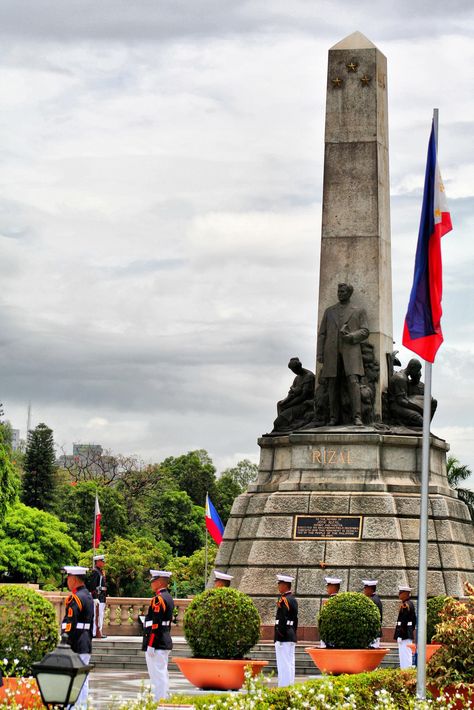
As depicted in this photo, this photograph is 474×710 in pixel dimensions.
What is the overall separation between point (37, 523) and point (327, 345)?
38.4 meters

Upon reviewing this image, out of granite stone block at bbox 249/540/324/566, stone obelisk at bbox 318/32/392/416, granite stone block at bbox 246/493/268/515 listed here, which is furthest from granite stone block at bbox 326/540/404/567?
stone obelisk at bbox 318/32/392/416

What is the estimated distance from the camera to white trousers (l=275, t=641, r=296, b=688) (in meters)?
A: 19.2

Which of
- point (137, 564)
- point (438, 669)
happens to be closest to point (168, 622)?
point (438, 669)

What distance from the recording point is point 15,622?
13.7 metres

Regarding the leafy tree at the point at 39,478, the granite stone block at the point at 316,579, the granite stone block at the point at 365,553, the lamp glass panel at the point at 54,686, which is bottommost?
the lamp glass panel at the point at 54,686

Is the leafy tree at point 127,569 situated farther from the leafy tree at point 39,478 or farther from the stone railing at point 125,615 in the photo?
the stone railing at point 125,615

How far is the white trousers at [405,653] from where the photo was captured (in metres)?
21.5

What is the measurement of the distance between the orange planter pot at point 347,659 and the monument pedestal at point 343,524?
190 inches

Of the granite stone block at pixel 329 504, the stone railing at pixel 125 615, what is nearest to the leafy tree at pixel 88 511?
the stone railing at pixel 125 615

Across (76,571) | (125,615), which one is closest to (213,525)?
(125,615)

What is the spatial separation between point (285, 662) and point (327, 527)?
5.83 m

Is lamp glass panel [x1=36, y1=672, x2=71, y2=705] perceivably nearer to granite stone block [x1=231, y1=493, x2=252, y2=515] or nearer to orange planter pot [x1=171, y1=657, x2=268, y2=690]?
orange planter pot [x1=171, y1=657, x2=268, y2=690]

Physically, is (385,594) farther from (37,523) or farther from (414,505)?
(37,523)

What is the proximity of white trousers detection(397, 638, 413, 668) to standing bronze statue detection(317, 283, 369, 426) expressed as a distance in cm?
555
